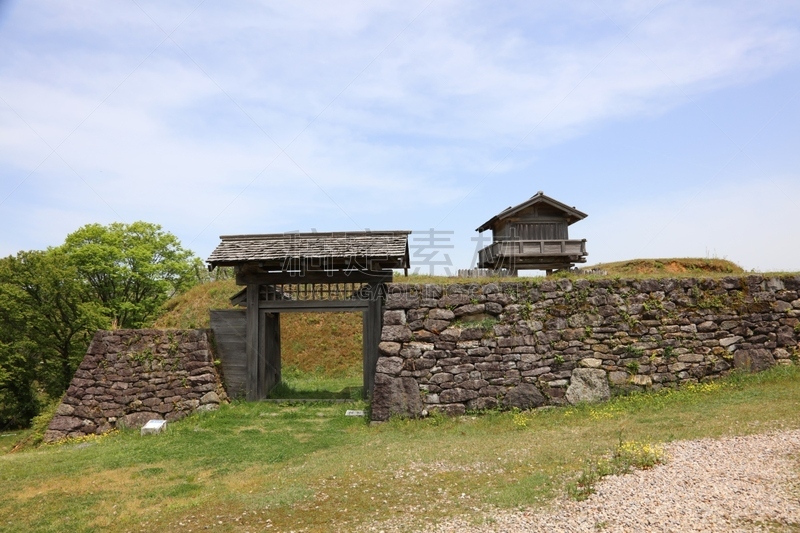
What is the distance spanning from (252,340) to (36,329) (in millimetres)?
12543

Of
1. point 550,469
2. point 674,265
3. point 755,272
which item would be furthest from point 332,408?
point 674,265

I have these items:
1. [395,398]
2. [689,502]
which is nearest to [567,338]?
[395,398]

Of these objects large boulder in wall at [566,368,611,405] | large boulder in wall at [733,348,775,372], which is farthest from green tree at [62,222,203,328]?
large boulder in wall at [733,348,775,372]

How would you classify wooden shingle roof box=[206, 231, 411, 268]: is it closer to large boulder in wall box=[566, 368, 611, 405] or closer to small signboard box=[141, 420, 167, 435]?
small signboard box=[141, 420, 167, 435]

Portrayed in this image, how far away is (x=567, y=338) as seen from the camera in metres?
13.2

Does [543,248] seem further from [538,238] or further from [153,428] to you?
[153,428]

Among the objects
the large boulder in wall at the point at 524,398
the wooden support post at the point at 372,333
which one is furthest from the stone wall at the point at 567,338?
the wooden support post at the point at 372,333

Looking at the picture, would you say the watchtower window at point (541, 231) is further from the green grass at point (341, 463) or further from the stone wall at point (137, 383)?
the stone wall at point (137, 383)

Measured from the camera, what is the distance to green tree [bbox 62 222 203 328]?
30266 millimetres

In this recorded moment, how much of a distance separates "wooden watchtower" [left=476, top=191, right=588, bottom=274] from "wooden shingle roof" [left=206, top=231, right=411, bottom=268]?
10216 millimetres

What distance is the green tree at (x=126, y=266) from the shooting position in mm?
30266

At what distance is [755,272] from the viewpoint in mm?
14523

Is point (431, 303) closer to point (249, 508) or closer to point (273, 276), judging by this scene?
point (273, 276)

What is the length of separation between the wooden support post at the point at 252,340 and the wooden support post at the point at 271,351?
1.32ft
